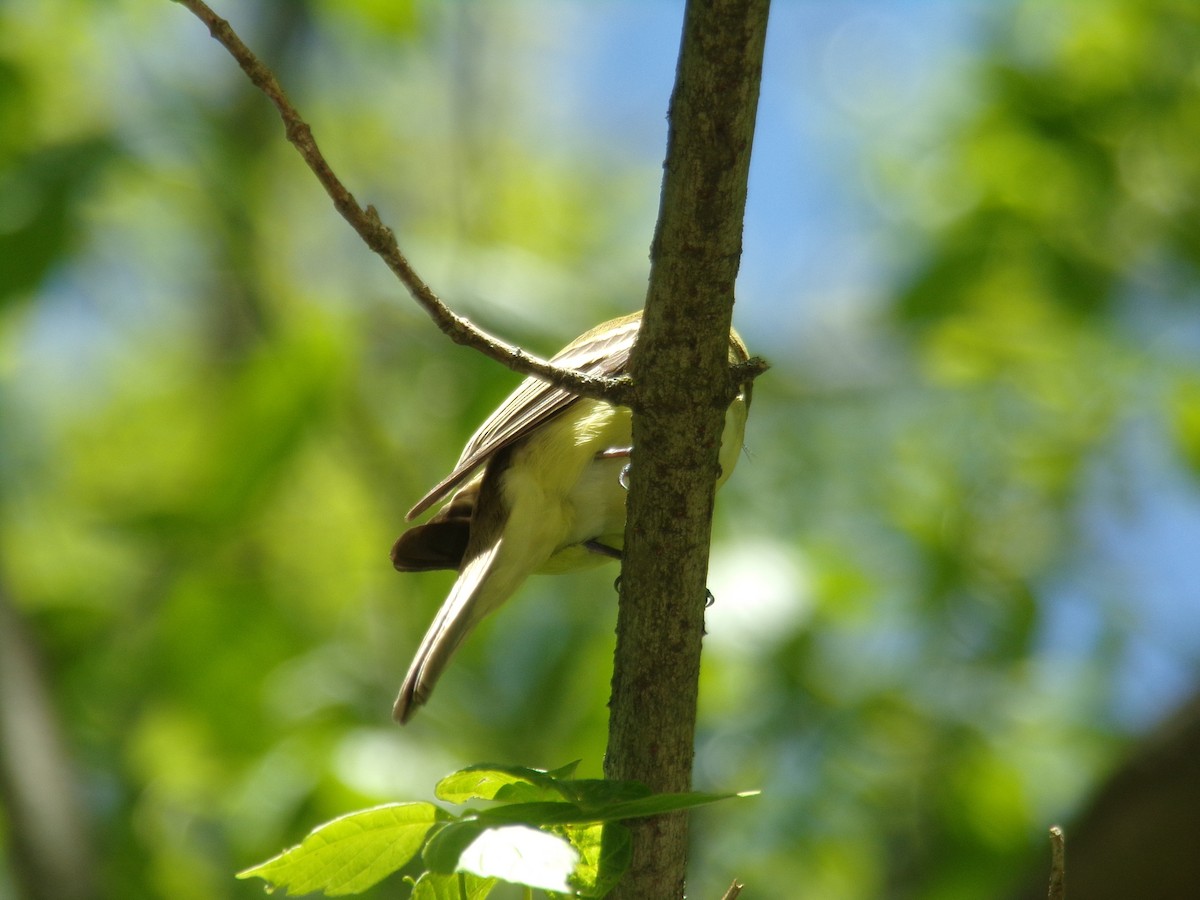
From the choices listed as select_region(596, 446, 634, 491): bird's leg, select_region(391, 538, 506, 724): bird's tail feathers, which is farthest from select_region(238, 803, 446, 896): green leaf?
select_region(596, 446, 634, 491): bird's leg

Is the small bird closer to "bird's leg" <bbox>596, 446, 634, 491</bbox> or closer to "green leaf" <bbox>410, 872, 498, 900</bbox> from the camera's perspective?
"bird's leg" <bbox>596, 446, 634, 491</bbox>

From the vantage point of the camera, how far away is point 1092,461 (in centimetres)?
627

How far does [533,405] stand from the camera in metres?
3.43

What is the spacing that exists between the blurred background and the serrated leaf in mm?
2829

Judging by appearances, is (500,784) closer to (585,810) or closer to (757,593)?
(585,810)

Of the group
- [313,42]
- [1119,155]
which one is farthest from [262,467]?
[313,42]

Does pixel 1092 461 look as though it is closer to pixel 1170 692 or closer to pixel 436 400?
pixel 1170 692

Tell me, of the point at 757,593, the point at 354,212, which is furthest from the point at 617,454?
the point at 354,212

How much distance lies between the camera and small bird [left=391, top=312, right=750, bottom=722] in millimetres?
3387

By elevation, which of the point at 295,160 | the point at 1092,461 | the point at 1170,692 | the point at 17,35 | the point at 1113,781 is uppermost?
the point at 295,160

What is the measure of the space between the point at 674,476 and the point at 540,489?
1.44 meters

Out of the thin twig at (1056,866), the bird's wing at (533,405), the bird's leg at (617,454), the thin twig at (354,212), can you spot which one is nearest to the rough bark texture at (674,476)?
the thin twig at (354,212)

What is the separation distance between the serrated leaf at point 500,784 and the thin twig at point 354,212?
0.67 meters

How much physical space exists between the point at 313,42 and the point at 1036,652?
771cm
